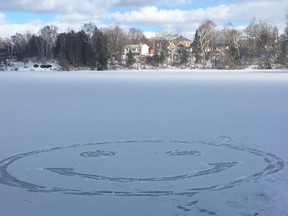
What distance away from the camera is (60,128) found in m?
9.08

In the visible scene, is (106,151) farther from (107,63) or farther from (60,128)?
(107,63)

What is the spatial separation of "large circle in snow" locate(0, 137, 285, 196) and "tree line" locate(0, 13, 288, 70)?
2200 inches

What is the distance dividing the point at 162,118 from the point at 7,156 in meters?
4.69

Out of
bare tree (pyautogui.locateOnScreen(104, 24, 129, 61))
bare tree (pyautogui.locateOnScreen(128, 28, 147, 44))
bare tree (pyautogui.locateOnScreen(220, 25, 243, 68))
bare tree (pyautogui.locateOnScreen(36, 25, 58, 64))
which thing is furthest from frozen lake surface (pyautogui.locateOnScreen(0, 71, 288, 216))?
bare tree (pyautogui.locateOnScreen(128, 28, 147, 44))

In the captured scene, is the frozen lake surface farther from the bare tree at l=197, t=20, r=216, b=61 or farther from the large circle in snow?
the bare tree at l=197, t=20, r=216, b=61

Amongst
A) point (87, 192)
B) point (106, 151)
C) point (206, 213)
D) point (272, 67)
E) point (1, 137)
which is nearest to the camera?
point (206, 213)

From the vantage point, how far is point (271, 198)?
14.8ft

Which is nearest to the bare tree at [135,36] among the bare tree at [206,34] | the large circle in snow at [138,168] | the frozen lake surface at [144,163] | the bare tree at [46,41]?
the bare tree at [46,41]

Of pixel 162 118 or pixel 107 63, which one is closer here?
pixel 162 118

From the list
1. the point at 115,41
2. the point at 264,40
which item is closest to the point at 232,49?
the point at 264,40

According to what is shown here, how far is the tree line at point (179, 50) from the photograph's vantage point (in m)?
64.4

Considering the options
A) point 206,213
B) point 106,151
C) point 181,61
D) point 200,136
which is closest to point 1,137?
point 106,151

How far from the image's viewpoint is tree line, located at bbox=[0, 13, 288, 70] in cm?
Answer: 6438

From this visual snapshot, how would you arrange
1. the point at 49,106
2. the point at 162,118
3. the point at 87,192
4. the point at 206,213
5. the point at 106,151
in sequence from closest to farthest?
Answer: the point at 206,213 < the point at 87,192 < the point at 106,151 < the point at 162,118 < the point at 49,106
